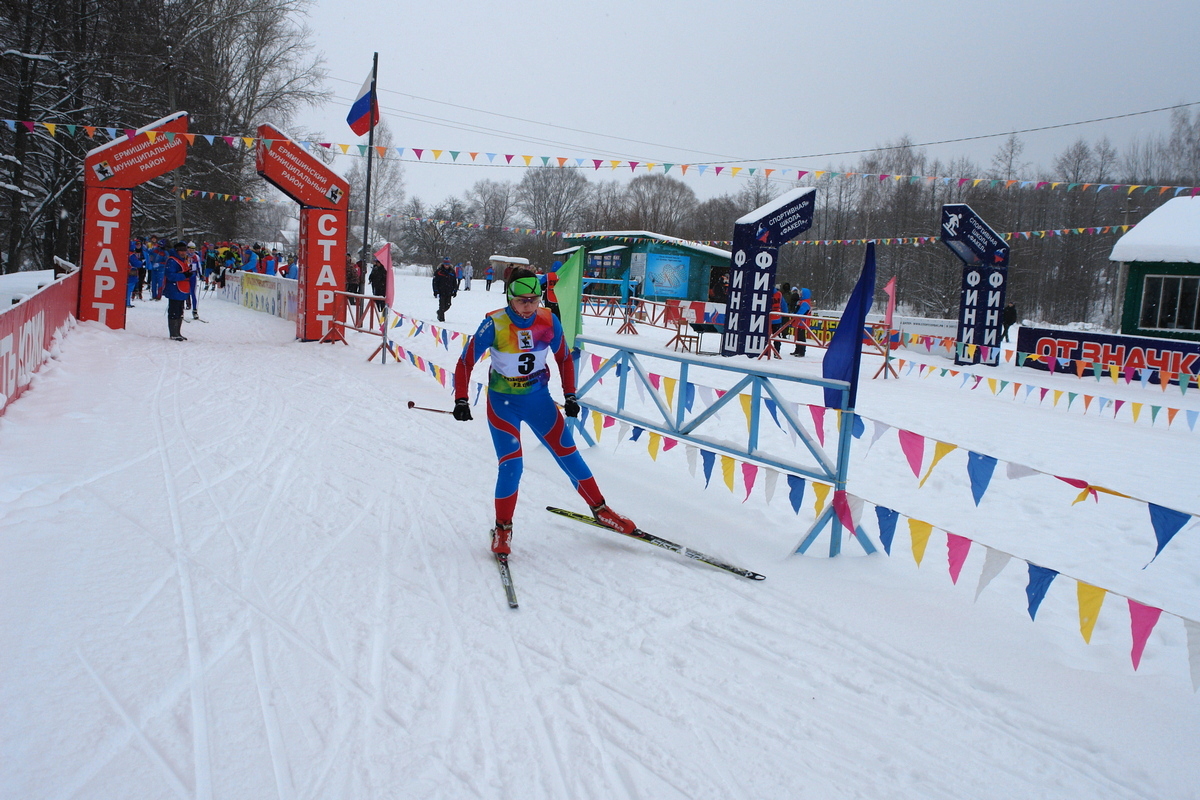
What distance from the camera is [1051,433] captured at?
10.2 metres

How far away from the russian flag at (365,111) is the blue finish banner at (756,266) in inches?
335

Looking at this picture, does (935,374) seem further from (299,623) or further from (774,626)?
(299,623)

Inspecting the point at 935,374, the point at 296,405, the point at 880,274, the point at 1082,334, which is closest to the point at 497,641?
the point at 296,405

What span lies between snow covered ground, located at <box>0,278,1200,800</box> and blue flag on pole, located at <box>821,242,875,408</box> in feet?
4.09

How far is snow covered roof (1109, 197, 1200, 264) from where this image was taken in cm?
2070

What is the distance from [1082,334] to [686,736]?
1993cm

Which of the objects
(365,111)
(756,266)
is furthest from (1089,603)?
(365,111)

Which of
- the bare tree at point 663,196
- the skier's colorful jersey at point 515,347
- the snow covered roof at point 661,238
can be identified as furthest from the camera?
the bare tree at point 663,196

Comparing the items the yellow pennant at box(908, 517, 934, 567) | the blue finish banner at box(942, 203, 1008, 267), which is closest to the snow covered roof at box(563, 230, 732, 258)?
the blue finish banner at box(942, 203, 1008, 267)

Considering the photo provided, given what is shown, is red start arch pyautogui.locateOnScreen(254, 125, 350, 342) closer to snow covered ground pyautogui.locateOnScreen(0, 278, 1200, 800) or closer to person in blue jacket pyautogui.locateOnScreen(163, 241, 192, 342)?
person in blue jacket pyautogui.locateOnScreen(163, 241, 192, 342)

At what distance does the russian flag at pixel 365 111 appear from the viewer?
16891 mm

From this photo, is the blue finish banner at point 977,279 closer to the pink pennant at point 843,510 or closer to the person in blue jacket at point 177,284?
the pink pennant at point 843,510

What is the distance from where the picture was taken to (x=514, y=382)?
195 inches

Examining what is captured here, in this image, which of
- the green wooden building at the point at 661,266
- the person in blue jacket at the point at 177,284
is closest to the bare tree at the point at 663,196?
the green wooden building at the point at 661,266
